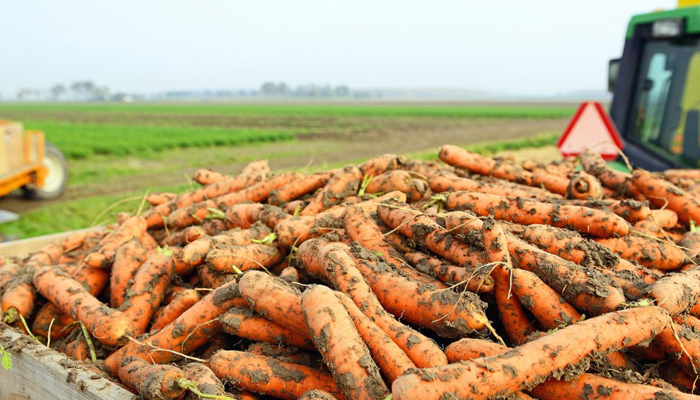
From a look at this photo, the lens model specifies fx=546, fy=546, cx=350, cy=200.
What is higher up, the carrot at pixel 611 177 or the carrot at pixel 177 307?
the carrot at pixel 611 177

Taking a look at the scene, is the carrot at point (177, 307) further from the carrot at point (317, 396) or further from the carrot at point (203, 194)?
the carrot at point (203, 194)

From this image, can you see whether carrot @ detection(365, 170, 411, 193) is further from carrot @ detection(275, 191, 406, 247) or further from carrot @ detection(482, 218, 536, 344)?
carrot @ detection(482, 218, 536, 344)

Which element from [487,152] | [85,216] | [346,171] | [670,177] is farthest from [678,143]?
[487,152]

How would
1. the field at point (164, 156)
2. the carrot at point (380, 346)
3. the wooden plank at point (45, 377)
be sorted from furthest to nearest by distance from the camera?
the field at point (164, 156), the wooden plank at point (45, 377), the carrot at point (380, 346)

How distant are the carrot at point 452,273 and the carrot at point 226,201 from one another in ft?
4.46

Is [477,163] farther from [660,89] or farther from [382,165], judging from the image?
[660,89]

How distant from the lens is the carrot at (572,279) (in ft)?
7.20

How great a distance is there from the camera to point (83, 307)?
2938 millimetres

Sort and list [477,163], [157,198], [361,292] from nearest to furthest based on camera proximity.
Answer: [361,292] → [477,163] → [157,198]

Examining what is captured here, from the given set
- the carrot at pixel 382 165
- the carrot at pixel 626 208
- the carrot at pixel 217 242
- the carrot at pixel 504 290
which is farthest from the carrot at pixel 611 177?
the carrot at pixel 217 242

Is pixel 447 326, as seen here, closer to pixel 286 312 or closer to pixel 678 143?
pixel 286 312

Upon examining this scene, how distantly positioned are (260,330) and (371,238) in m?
0.76

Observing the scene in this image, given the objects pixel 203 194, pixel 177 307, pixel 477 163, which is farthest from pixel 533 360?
Answer: pixel 203 194

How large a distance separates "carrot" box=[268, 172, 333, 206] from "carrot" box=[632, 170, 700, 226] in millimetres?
2086
